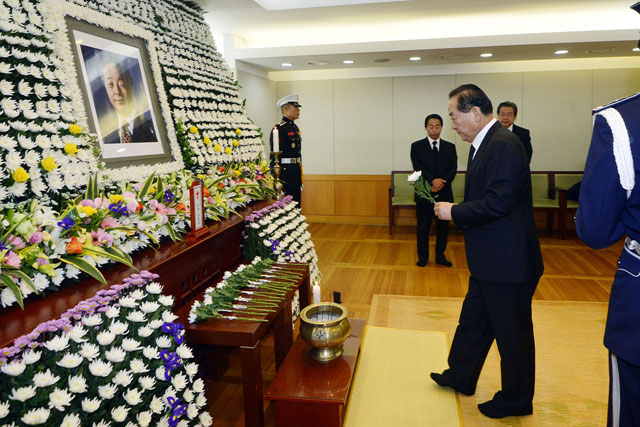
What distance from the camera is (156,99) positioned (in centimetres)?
354

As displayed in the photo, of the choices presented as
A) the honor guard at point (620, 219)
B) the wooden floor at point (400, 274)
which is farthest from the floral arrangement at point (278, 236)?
the honor guard at point (620, 219)

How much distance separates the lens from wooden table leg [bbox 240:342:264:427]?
7.00 feet

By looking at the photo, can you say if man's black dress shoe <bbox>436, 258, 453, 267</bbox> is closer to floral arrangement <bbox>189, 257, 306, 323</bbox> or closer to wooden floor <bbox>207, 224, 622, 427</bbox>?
wooden floor <bbox>207, 224, 622, 427</bbox>

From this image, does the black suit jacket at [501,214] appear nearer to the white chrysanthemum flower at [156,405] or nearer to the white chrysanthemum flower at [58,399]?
the white chrysanthemum flower at [156,405]

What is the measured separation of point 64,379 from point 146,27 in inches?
114

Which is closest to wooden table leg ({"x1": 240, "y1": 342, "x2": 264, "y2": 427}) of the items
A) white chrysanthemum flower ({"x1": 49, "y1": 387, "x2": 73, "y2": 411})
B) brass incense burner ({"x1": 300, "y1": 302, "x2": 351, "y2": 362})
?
brass incense burner ({"x1": 300, "y1": 302, "x2": 351, "y2": 362})

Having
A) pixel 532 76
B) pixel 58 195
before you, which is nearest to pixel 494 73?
pixel 532 76

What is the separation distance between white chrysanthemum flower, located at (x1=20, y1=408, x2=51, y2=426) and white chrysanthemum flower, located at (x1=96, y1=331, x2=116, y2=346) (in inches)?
11.9

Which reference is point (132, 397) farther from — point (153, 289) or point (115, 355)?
point (153, 289)

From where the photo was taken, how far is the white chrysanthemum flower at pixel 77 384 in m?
1.44

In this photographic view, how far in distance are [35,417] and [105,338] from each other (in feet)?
1.15

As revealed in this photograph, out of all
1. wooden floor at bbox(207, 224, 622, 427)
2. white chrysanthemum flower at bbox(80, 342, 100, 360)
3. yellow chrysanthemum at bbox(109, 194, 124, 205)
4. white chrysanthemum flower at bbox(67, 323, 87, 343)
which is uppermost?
yellow chrysanthemum at bbox(109, 194, 124, 205)

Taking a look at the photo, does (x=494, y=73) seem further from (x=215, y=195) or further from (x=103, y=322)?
(x=103, y=322)

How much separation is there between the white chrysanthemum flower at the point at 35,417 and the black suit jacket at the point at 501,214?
71.0 inches
